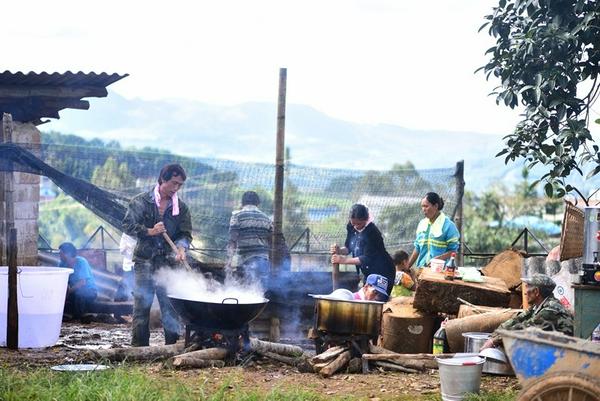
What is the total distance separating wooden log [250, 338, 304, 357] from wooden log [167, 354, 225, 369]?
638 millimetres

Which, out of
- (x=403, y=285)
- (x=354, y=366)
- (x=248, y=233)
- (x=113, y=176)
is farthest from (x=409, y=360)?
(x=113, y=176)

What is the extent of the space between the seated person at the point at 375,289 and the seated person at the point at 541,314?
4.93 ft

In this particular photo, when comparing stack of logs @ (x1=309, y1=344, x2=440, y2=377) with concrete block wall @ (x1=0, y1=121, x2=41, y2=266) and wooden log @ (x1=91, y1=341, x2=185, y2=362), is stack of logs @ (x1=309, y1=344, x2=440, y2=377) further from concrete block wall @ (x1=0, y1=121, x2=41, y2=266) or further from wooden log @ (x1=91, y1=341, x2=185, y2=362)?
concrete block wall @ (x1=0, y1=121, x2=41, y2=266)

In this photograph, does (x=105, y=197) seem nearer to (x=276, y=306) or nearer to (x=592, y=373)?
(x=276, y=306)

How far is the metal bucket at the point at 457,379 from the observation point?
7035 mm

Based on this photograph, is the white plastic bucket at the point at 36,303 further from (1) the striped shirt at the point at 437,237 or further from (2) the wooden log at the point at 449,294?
(1) the striped shirt at the point at 437,237

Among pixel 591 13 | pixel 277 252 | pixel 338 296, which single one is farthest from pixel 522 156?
pixel 277 252

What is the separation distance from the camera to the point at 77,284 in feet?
39.2

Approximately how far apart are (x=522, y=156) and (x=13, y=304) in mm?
5490

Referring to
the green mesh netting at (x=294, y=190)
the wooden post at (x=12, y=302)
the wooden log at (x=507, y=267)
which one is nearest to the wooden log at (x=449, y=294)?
the wooden log at (x=507, y=267)

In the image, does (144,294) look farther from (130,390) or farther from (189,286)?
(130,390)

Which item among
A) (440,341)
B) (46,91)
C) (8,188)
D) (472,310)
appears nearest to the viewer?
(440,341)

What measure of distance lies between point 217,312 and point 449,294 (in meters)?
2.78

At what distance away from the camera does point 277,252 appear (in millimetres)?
11898
